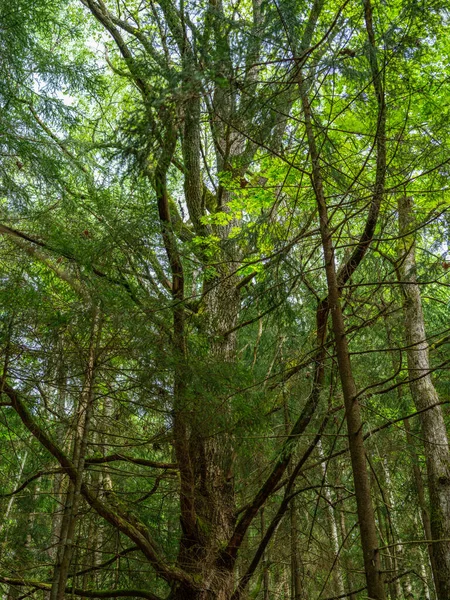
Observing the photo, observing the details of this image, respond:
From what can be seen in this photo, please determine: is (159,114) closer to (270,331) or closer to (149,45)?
(149,45)

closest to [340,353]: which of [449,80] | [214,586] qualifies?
[214,586]

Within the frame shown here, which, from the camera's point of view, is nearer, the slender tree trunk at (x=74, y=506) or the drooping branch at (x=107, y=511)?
the slender tree trunk at (x=74, y=506)

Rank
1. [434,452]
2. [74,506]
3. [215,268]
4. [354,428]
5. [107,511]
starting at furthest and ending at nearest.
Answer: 1. [434,452]
2. [215,268]
3. [107,511]
4. [74,506]
5. [354,428]

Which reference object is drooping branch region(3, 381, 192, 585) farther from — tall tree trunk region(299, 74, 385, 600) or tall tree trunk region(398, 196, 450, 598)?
tall tree trunk region(398, 196, 450, 598)

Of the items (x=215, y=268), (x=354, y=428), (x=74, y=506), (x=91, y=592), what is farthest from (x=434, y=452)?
(x=74, y=506)

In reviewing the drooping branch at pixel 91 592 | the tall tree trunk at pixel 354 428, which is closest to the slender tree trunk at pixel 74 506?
the drooping branch at pixel 91 592

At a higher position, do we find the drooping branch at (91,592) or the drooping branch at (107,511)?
the drooping branch at (107,511)

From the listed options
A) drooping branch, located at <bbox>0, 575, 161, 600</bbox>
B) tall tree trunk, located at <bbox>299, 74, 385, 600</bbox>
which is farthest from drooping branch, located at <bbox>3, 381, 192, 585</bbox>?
tall tree trunk, located at <bbox>299, 74, 385, 600</bbox>

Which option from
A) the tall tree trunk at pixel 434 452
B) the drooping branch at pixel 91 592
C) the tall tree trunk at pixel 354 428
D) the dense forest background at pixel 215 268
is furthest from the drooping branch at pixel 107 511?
the tall tree trunk at pixel 434 452

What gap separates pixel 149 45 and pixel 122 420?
3.39m

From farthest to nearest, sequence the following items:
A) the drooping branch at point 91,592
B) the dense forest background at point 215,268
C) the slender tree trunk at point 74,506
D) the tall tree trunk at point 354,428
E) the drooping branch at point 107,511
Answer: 1. the drooping branch at point 91,592
2. the drooping branch at point 107,511
3. the slender tree trunk at point 74,506
4. the dense forest background at point 215,268
5. the tall tree trunk at point 354,428

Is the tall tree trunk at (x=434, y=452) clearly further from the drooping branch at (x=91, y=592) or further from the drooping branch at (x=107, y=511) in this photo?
the drooping branch at (x=91, y=592)

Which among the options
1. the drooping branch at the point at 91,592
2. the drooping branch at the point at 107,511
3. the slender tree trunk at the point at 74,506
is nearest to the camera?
the slender tree trunk at the point at 74,506

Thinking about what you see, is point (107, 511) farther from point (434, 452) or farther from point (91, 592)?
point (434, 452)
